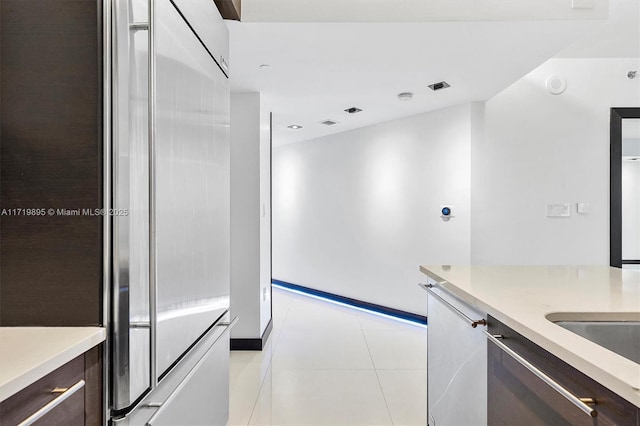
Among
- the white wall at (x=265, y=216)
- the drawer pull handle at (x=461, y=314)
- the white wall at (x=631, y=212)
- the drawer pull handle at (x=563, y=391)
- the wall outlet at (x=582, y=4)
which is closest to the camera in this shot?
the drawer pull handle at (x=563, y=391)

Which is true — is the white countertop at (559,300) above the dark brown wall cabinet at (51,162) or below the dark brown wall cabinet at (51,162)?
below

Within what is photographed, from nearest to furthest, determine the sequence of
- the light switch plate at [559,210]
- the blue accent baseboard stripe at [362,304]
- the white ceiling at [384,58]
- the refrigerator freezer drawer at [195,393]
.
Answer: the refrigerator freezer drawer at [195,393], the white ceiling at [384,58], the light switch plate at [559,210], the blue accent baseboard stripe at [362,304]

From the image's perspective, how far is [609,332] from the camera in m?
1.14

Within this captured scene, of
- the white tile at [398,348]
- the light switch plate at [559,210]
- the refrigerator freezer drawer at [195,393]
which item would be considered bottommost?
the white tile at [398,348]

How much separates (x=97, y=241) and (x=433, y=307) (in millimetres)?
1576

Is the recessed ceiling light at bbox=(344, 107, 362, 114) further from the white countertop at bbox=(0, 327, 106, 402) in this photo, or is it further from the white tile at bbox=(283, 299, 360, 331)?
the white countertop at bbox=(0, 327, 106, 402)

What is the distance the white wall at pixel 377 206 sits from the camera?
395cm

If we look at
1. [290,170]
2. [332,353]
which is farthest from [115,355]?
[290,170]

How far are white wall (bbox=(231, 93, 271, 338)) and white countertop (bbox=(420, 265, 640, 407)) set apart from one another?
70.9 inches

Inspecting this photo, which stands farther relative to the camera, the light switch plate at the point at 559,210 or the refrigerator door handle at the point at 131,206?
the light switch plate at the point at 559,210

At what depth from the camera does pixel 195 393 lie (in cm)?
147

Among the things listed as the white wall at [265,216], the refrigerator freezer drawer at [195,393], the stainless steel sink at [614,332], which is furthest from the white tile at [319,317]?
the stainless steel sink at [614,332]

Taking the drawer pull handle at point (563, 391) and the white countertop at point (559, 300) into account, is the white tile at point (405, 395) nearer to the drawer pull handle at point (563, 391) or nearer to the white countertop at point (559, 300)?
the white countertop at point (559, 300)

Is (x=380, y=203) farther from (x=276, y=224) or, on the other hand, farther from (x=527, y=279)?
(x=527, y=279)
